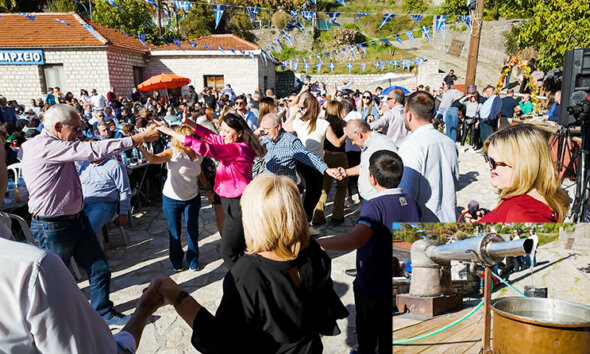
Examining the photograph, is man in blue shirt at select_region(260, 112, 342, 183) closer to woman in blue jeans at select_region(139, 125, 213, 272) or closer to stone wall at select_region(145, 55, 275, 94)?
woman in blue jeans at select_region(139, 125, 213, 272)

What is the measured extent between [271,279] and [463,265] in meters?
0.79

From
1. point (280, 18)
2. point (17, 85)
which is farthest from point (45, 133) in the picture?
point (280, 18)

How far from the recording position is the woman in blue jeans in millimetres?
4121

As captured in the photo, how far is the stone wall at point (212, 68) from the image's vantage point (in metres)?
24.7

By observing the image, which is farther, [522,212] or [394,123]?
[394,123]

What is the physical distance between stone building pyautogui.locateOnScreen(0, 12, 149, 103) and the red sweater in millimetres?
22372

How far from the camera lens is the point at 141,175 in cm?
688

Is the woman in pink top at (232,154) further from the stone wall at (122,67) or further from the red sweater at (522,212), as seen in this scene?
the stone wall at (122,67)

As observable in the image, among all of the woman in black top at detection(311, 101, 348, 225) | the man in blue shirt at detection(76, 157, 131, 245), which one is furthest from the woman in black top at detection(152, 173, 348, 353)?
the woman in black top at detection(311, 101, 348, 225)

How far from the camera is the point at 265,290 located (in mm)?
1675

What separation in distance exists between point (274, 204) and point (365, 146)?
97.7 inches

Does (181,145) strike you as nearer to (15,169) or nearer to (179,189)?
(179,189)

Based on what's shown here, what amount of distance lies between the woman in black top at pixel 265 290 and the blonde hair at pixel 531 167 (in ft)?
3.14

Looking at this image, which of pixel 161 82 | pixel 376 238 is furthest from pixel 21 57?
pixel 376 238
